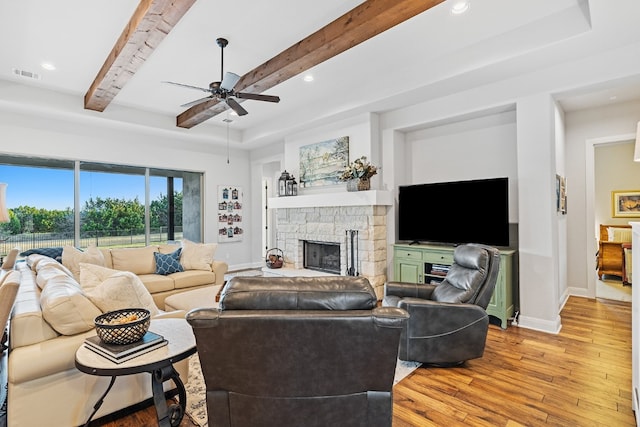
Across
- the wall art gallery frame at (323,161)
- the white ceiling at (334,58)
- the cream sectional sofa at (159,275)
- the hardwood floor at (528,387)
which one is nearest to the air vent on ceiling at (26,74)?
the white ceiling at (334,58)

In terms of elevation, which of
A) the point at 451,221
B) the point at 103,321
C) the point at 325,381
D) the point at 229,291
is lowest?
the point at 325,381

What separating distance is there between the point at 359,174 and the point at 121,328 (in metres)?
3.71

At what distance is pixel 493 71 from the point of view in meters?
3.62

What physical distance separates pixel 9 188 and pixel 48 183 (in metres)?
0.49

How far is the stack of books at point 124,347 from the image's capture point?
170 centimetres

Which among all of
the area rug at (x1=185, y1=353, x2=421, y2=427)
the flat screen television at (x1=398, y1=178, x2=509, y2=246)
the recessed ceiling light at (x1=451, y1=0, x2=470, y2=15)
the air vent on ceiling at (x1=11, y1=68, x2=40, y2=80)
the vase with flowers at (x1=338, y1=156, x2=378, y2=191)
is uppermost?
the air vent on ceiling at (x1=11, y1=68, x2=40, y2=80)

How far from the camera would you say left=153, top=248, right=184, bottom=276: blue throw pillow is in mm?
4723

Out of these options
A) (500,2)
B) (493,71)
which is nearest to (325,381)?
(500,2)

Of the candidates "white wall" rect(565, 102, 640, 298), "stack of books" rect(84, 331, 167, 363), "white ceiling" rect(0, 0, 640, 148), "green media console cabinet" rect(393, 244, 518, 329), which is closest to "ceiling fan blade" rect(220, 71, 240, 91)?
"white ceiling" rect(0, 0, 640, 148)

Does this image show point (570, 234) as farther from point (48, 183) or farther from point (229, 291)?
point (48, 183)

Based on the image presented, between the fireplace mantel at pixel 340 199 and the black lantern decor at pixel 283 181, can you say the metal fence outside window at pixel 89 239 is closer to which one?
the black lantern decor at pixel 283 181

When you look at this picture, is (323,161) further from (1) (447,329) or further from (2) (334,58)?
(1) (447,329)

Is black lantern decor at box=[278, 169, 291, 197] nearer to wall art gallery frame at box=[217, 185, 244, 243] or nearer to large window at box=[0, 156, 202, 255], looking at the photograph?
wall art gallery frame at box=[217, 185, 244, 243]

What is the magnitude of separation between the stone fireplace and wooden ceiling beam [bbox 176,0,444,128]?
2030 mm
